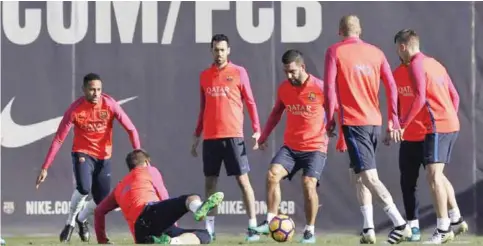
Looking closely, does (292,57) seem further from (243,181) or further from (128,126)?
(128,126)

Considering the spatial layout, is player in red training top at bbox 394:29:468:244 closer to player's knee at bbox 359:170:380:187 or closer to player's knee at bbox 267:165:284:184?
player's knee at bbox 359:170:380:187

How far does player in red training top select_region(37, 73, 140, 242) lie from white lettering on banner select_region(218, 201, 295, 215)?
7.75ft

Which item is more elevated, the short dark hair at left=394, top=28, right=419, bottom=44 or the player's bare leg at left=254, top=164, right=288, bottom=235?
the short dark hair at left=394, top=28, right=419, bottom=44

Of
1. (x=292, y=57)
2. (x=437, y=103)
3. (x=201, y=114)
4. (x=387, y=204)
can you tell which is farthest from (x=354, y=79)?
(x=201, y=114)

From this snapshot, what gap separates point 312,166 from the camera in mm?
15125

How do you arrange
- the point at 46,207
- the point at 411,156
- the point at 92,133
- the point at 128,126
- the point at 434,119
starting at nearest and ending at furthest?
the point at 434,119 → the point at 411,156 → the point at 128,126 → the point at 92,133 → the point at 46,207

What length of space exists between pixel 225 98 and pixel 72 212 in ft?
7.78

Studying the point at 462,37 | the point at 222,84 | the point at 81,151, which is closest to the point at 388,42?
the point at 462,37

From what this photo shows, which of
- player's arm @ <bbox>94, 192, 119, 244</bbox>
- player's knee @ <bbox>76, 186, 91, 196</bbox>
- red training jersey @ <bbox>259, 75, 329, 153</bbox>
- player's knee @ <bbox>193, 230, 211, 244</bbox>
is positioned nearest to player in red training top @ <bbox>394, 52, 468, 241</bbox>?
red training jersey @ <bbox>259, 75, 329, 153</bbox>

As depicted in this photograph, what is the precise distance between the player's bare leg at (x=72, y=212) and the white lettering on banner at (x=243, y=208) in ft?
7.47

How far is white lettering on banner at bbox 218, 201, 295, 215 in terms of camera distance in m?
18.0

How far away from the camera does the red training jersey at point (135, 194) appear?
13367mm

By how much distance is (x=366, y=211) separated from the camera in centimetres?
1390

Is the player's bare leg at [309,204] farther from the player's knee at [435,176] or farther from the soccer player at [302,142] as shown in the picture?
the player's knee at [435,176]
